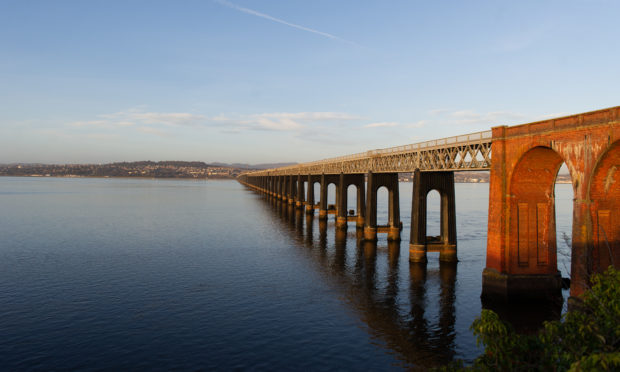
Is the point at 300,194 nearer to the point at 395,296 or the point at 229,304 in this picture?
the point at 395,296

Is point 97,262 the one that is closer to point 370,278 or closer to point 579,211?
point 370,278

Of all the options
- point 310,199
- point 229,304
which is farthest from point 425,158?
point 310,199

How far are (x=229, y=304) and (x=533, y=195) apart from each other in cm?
2273

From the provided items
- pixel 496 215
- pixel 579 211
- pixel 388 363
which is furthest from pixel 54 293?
pixel 579 211

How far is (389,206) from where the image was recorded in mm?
54250

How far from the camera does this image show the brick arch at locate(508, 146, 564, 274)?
2892 centimetres

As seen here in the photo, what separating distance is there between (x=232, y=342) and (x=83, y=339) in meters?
7.82

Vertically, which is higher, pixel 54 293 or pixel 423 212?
pixel 423 212

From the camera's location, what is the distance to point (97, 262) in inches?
1585

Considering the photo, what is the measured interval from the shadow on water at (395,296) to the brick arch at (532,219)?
19.5 ft

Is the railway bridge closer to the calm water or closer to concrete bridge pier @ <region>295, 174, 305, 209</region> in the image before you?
the calm water

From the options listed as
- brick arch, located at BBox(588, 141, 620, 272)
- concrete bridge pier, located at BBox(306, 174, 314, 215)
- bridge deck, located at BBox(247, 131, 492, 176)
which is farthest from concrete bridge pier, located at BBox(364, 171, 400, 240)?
concrete bridge pier, located at BBox(306, 174, 314, 215)

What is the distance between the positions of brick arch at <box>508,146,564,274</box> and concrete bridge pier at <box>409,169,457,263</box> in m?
11.8

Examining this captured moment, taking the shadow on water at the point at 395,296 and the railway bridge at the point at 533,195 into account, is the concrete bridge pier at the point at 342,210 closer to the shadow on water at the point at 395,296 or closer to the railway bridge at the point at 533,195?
the shadow on water at the point at 395,296
